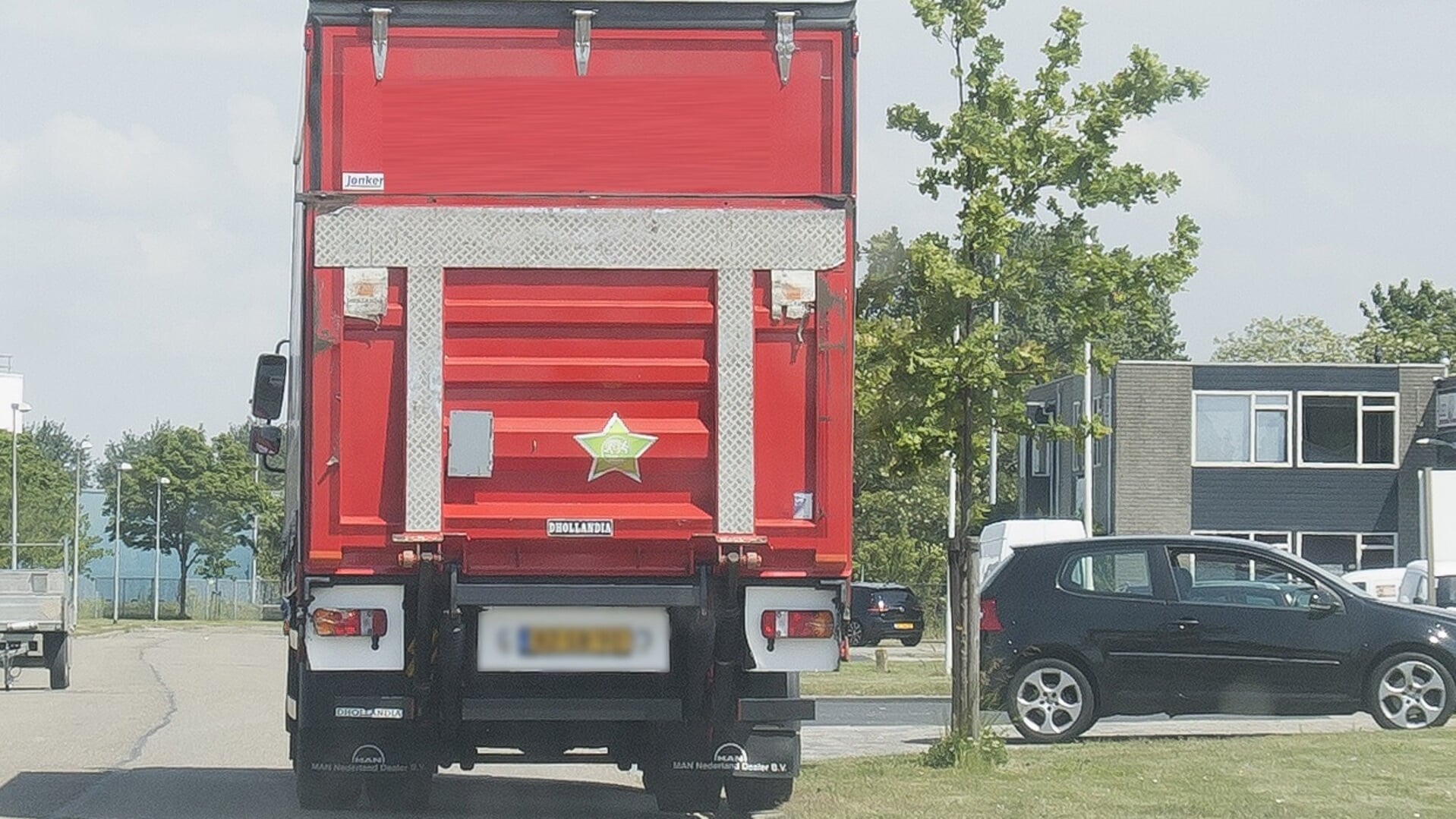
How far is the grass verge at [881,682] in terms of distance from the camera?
26.3 m

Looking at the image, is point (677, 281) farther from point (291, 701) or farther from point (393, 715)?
point (291, 701)

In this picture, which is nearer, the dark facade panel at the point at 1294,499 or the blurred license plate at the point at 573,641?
the blurred license plate at the point at 573,641

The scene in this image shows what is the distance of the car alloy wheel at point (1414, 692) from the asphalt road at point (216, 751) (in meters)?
1.45

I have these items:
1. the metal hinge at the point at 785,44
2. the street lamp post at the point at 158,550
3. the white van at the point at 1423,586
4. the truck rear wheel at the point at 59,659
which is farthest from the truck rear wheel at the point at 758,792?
the street lamp post at the point at 158,550

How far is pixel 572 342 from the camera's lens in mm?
9688

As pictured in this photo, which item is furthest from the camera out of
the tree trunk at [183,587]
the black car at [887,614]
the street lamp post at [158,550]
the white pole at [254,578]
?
the white pole at [254,578]

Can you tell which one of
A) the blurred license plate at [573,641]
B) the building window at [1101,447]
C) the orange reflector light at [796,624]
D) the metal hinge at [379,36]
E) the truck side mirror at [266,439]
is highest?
the metal hinge at [379,36]

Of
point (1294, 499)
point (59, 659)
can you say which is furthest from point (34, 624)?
point (1294, 499)

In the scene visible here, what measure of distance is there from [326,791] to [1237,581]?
8.31 metres

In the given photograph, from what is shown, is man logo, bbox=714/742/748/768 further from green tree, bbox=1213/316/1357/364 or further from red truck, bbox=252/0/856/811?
green tree, bbox=1213/316/1357/364

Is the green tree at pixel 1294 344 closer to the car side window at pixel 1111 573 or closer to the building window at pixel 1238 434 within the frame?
the building window at pixel 1238 434

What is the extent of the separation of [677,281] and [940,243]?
15.8ft

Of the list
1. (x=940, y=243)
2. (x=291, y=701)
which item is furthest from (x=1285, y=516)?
(x=291, y=701)

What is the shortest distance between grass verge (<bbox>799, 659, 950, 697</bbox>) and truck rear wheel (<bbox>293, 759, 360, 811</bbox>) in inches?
438
